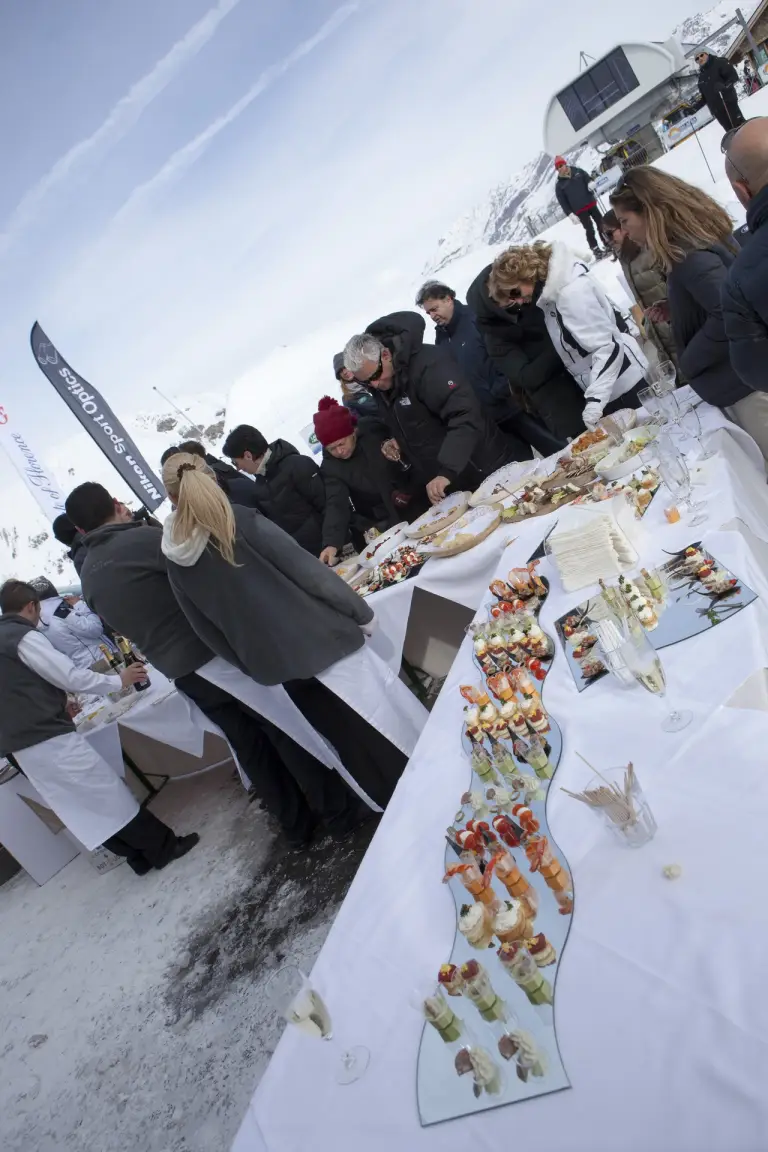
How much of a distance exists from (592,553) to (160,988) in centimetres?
290

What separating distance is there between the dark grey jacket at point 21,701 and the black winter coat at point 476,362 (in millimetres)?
3363

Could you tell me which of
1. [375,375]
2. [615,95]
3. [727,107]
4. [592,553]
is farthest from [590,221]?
[615,95]

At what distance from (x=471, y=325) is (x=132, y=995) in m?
4.56

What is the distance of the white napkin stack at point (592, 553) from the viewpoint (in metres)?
2.16

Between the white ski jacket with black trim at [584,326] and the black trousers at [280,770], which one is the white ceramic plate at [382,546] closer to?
the black trousers at [280,770]

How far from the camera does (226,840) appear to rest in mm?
4199

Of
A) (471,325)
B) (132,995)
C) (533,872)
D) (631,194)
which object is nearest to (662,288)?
(471,325)

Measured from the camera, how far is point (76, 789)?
4129 millimetres

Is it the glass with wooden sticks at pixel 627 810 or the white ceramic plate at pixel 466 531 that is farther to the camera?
the white ceramic plate at pixel 466 531

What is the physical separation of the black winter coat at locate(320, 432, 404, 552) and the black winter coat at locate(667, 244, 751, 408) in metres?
2.12

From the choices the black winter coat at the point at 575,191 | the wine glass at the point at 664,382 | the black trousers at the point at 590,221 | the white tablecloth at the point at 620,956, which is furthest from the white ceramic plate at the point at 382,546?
the black trousers at the point at 590,221

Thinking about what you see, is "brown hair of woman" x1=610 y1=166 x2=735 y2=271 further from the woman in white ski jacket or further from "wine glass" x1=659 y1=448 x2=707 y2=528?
"wine glass" x1=659 y1=448 x2=707 y2=528

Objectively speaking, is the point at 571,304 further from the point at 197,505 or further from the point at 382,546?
the point at 197,505

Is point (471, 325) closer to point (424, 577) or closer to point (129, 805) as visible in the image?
point (424, 577)
